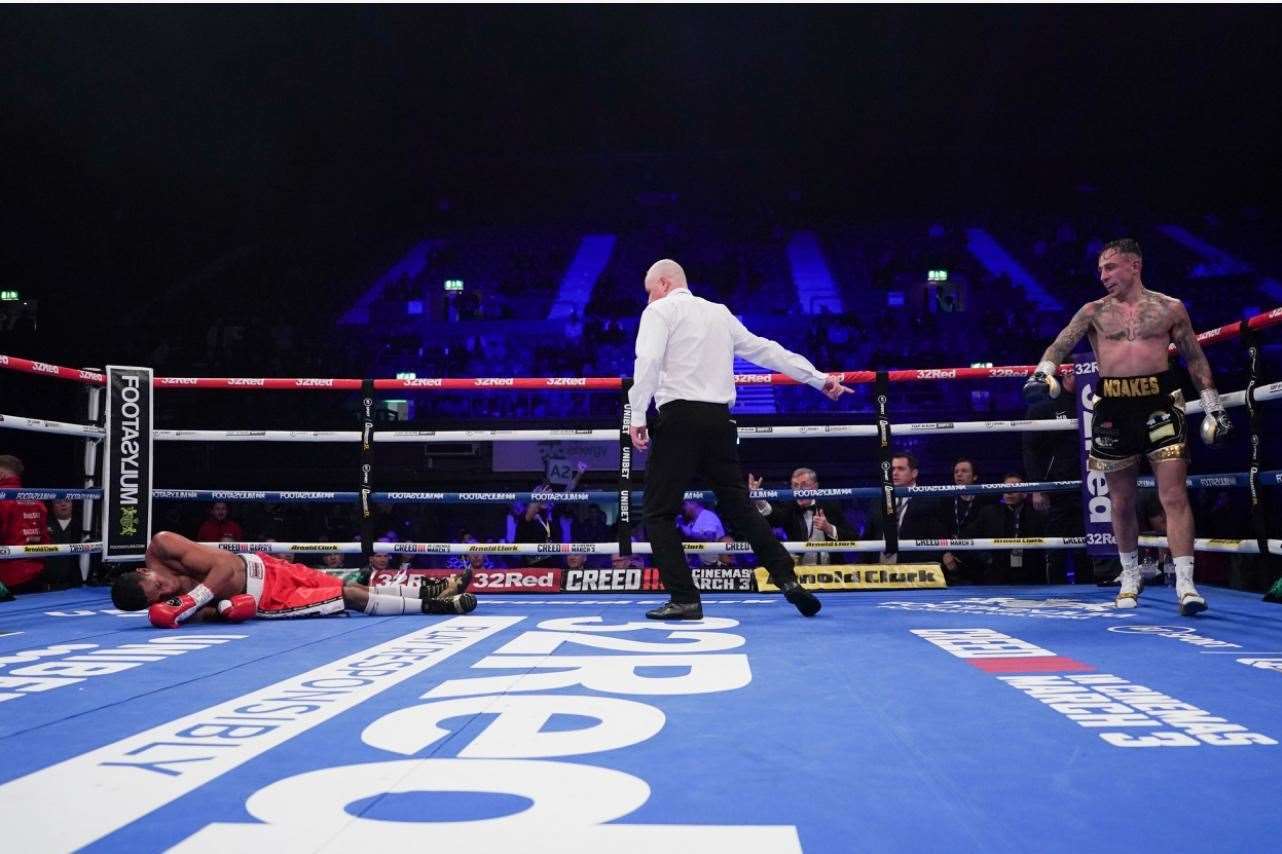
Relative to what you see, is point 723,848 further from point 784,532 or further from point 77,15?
point 77,15

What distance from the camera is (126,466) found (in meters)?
4.17

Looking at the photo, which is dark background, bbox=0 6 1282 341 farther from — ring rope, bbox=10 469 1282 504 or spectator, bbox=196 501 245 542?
ring rope, bbox=10 469 1282 504

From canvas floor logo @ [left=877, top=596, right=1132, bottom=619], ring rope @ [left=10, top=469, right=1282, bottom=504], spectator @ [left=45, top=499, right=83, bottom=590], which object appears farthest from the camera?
spectator @ [left=45, top=499, right=83, bottom=590]

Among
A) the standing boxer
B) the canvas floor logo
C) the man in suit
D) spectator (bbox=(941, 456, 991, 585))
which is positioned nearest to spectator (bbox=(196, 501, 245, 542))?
the man in suit

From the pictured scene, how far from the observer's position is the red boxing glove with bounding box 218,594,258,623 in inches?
114

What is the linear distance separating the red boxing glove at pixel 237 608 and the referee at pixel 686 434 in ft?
4.58

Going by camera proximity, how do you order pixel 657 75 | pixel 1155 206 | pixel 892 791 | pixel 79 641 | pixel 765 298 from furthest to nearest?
pixel 765 298 < pixel 1155 206 < pixel 657 75 < pixel 79 641 < pixel 892 791

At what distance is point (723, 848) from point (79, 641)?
2.33m

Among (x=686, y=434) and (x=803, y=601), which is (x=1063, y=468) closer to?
(x=803, y=601)

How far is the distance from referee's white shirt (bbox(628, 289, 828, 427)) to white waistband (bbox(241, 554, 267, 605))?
144 cm

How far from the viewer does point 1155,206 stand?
17.7 metres

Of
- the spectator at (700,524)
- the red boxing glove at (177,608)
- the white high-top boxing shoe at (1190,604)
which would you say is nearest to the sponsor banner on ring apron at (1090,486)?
the white high-top boxing shoe at (1190,604)

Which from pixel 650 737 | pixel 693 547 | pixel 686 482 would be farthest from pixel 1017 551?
pixel 650 737

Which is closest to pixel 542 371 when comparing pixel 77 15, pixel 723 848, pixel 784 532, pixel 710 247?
pixel 710 247
